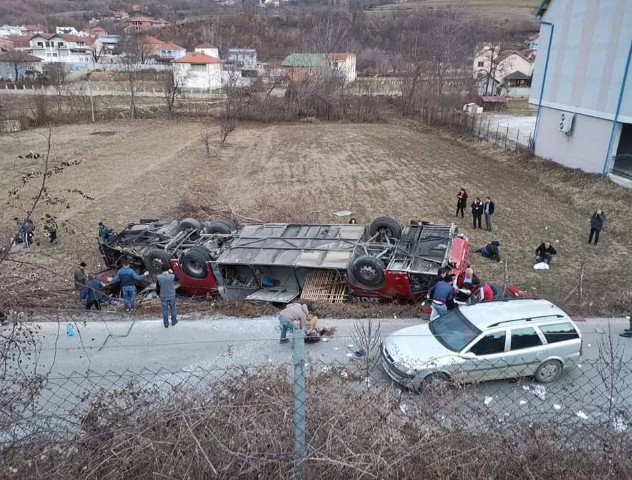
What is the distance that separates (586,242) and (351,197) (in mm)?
8901

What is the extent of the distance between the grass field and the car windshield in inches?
146

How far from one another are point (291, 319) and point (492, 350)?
330 centimetres

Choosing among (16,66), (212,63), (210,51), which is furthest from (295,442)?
(210,51)

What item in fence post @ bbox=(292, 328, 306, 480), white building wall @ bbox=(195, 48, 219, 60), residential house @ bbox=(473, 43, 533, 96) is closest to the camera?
fence post @ bbox=(292, 328, 306, 480)

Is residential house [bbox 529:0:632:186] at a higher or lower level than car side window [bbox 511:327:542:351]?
higher

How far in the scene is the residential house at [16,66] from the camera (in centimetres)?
6888

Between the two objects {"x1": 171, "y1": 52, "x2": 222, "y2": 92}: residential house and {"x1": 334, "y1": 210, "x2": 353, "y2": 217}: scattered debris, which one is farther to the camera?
{"x1": 171, "y1": 52, "x2": 222, "y2": 92}: residential house

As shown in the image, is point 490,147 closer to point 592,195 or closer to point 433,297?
point 592,195

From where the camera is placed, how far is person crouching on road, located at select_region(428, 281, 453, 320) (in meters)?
8.74

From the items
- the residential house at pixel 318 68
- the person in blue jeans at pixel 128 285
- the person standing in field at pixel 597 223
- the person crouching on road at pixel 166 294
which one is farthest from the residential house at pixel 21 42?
the person standing in field at pixel 597 223

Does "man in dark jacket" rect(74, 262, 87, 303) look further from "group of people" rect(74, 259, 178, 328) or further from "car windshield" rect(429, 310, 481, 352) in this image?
"car windshield" rect(429, 310, 481, 352)

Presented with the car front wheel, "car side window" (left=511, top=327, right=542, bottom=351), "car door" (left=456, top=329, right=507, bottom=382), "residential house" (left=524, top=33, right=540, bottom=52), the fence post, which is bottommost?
the car front wheel

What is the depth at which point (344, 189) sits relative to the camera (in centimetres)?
2108

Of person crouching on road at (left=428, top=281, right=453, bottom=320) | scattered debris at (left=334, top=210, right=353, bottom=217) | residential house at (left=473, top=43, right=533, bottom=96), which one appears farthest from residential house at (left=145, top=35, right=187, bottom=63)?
person crouching on road at (left=428, top=281, right=453, bottom=320)
